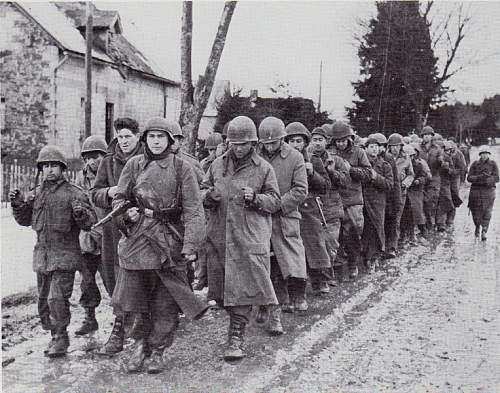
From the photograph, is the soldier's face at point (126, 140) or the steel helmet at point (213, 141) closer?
the soldier's face at point (126, 140)

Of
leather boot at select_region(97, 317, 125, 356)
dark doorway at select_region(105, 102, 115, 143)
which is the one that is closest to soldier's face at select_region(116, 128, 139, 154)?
leather boot at select_region(97, 317, 125, 356)

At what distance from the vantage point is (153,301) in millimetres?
5457

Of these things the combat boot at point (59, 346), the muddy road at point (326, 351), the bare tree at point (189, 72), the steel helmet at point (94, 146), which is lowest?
the muddy road at point (326, 351)

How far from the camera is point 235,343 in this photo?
5781 millimetres

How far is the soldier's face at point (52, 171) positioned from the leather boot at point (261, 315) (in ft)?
7.97

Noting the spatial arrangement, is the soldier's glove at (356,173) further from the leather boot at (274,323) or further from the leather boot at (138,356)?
the leather boot at (138,356)

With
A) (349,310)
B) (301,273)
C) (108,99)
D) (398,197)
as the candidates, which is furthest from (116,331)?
(108,99)

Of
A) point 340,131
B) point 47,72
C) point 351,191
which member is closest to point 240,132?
point 340,131

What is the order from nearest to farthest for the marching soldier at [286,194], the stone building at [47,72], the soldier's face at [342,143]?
the marching soldier at [286,194] → the soldier's face at [342,143] → the stone building at [47,72]

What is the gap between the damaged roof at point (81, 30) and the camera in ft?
76.9

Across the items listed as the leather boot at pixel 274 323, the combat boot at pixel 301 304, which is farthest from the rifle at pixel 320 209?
the leather boot at pixel 274 323

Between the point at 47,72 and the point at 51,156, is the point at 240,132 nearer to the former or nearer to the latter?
the point at 51,156

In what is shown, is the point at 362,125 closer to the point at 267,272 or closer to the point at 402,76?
the point at 402,76

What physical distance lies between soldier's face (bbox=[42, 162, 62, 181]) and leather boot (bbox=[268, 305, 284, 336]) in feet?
7.79
